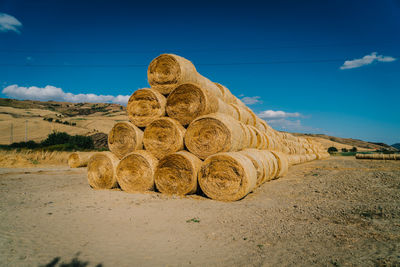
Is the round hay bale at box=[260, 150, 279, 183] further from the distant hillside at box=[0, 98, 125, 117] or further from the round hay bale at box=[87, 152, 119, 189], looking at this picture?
the distant hillside at box=[0, 98, 125, 117]

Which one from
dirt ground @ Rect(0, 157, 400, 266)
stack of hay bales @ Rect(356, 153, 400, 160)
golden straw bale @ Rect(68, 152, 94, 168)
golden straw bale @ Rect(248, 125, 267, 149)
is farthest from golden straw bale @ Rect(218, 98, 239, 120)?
stack of hay bales @ Rect(356, 153, 400, 160)

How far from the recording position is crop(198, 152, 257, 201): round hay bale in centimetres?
541

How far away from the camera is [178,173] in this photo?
19.7ft

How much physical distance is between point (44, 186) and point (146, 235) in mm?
5830

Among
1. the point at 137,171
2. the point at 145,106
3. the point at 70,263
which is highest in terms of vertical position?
the point at 145,106

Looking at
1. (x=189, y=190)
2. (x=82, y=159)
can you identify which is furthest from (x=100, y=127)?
(x=189, y=190)

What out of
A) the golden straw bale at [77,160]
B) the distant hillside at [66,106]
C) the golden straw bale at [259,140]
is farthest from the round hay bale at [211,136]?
the distant hillside at [66,106]

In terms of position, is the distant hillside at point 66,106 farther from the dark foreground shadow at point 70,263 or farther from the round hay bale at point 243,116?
the dark foreground shadow at point 70,263

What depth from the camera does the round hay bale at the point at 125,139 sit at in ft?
22.4

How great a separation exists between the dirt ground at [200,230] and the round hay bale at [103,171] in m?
1.01

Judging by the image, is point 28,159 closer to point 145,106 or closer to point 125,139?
point 125,139

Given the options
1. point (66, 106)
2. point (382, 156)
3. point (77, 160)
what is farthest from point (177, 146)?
point (66, 106)

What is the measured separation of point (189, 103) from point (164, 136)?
3.83ft

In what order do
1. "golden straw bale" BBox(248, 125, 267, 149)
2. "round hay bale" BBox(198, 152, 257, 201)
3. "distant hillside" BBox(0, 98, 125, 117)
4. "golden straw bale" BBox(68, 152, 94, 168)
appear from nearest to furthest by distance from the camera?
1. "round hay bale" BBox(198, 152, 257, 201)
2. "golden straw bale" BBox(248, 125, 267, 149)
3. "golden straw bale" BBox(68, 152, 94, 168)
4. "distant hillside" BBox(0, 98, 125, 117)
